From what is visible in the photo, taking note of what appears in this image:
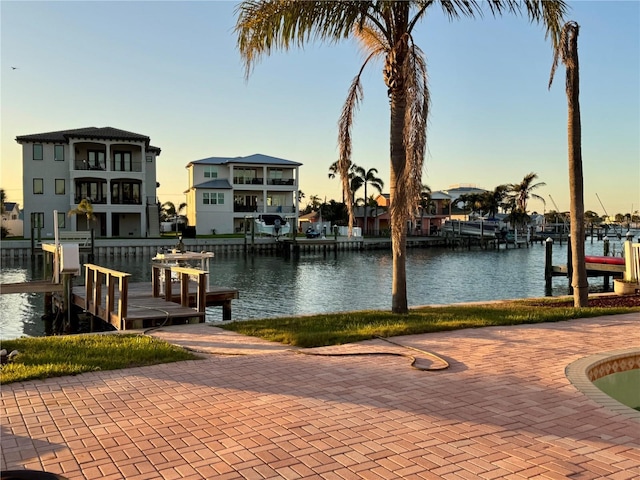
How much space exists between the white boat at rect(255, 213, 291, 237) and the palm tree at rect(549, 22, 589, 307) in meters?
43.6

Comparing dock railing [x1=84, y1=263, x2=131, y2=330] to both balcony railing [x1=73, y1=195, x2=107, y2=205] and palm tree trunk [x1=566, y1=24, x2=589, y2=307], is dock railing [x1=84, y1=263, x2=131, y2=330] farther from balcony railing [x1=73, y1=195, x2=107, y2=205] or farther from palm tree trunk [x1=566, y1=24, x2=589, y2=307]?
balcony railing [x1=73, y1=195, x2=107, y2=205]

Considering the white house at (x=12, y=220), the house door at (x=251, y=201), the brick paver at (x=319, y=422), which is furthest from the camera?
Answer: the white house at (x=12, y=220)

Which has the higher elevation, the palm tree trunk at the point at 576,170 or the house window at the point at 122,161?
the house window at the point at 122,161

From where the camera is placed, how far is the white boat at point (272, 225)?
5600cm

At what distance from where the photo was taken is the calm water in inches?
798

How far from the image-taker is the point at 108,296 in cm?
1220

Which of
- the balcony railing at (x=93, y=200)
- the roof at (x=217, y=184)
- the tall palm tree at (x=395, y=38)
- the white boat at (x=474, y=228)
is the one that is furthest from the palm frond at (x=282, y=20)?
the white boat at (x=474, y=228)

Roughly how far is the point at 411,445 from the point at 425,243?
211 ft

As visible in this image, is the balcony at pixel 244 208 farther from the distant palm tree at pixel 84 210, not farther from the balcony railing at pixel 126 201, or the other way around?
the distant palm tree at pixel 84 210

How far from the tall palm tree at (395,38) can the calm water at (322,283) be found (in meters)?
8.93

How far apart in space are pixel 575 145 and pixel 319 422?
10.3m

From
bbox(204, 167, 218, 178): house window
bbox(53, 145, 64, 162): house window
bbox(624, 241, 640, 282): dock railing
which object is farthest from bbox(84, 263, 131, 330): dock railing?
bbox(204, 167, 218, 178): house window

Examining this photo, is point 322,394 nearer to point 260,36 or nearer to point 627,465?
point 627,465

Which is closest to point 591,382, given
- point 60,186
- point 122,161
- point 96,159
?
point 122,161
